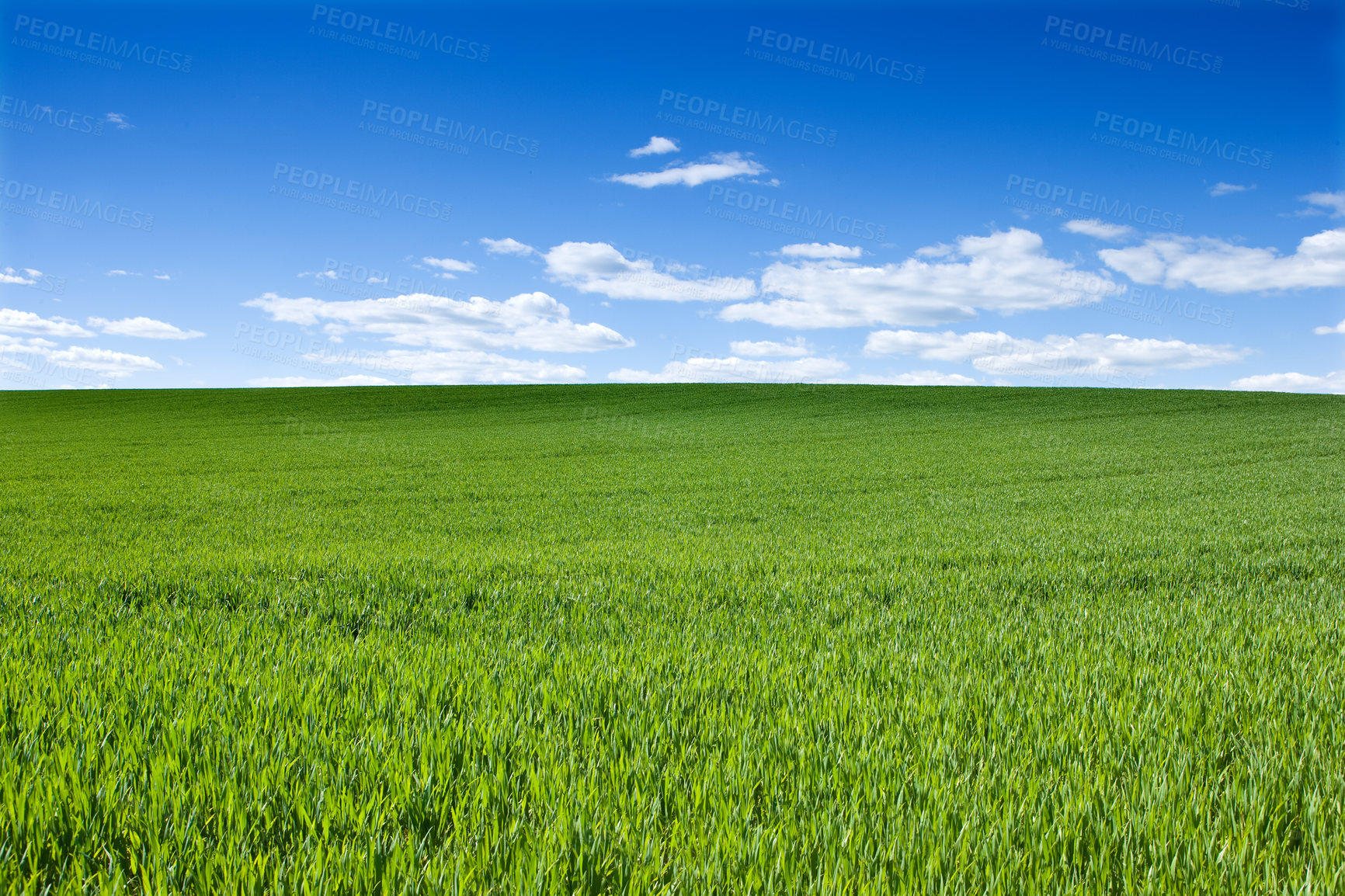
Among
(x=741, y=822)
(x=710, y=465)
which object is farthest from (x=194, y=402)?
(x=741, y=822)

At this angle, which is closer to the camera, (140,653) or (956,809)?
(956,809)

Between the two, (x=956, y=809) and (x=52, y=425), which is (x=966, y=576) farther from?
(x=52, y=425)

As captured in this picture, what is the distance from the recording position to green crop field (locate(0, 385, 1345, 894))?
246cm

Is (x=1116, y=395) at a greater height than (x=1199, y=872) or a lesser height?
greater

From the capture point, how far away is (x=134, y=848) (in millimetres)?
2486

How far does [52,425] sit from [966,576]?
5341cm

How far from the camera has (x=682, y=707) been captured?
3795 millimetres

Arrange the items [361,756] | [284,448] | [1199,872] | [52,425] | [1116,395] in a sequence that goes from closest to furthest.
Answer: [1199,872], [361,756], [284,448], [52,425], [1116,395]

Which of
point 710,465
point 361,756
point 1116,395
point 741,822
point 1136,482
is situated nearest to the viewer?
point 741,822

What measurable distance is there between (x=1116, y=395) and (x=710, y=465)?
43.7m

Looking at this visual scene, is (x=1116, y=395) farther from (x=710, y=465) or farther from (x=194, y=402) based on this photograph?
(x=194, y=402)

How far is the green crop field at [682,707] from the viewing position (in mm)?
2459

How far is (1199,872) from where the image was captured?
7.86 feet

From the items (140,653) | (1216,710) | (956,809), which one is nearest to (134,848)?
(140,653)
